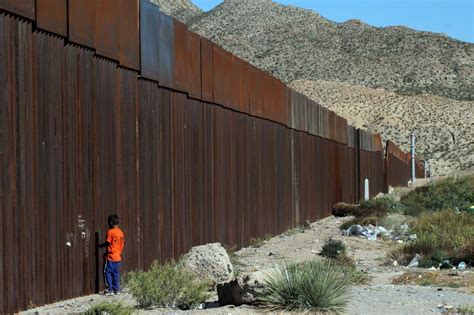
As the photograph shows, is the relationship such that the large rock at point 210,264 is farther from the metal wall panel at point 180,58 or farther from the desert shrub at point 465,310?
the desert shrub at point 465,310

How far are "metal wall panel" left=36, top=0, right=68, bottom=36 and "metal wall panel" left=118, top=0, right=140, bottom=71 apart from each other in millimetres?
2247

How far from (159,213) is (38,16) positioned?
5.46m

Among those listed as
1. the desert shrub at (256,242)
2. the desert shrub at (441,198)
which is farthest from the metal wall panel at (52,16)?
the desert shrub at (441,198)

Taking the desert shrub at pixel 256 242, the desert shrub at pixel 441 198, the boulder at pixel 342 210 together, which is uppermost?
the desert shrub at pixel 441 198

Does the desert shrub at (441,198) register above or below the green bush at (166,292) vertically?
above

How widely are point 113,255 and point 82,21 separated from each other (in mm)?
3176

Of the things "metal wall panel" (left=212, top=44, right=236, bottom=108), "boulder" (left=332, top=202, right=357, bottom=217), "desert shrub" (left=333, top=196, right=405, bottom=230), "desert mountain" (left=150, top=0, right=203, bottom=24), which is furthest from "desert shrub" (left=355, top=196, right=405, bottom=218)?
"desert mountain" (left=150, top=0, right=203, bottom=24)

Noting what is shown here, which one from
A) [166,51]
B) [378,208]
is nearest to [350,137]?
[378,208]

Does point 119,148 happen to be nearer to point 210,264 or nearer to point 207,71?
point 210,264

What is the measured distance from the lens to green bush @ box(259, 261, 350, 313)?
10492 mm

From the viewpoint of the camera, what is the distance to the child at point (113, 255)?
41.7 feet

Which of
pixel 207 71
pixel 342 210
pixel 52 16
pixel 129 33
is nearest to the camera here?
pixel 52 16

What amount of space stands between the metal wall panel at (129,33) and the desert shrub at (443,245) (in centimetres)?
694

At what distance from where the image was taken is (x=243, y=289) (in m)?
10.7
